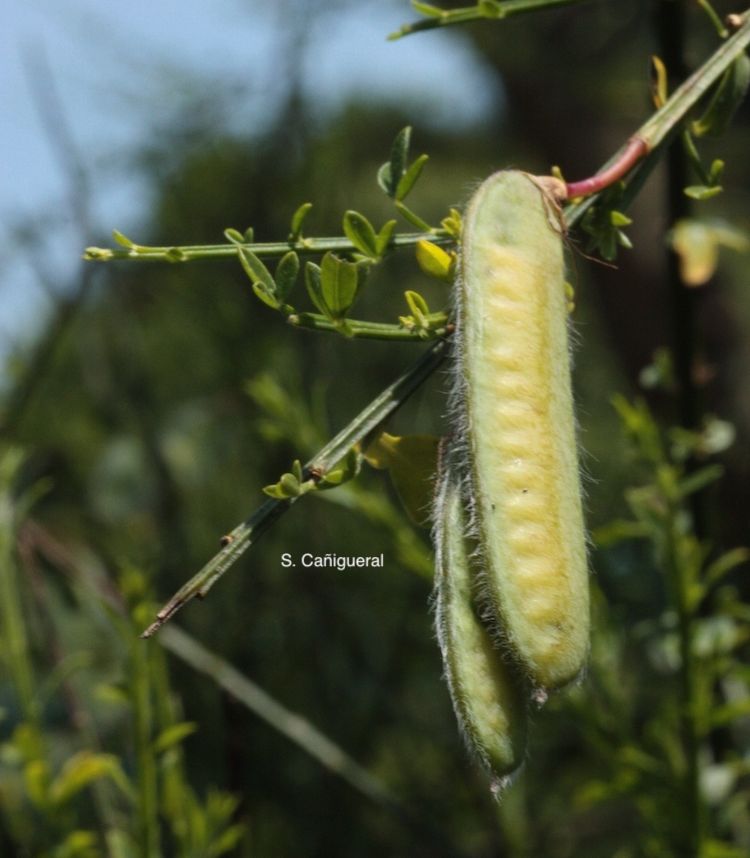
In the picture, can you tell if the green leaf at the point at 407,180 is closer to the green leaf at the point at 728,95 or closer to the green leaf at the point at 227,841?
the green leaf at the point at 728,95

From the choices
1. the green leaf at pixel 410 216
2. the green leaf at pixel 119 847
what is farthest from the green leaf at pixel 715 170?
the green leaf at pixel 119 847

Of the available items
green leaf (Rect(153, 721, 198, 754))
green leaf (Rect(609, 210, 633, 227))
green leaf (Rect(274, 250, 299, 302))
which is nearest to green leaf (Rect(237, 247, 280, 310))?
green leaf (Rect(274, 250, 299, 302))

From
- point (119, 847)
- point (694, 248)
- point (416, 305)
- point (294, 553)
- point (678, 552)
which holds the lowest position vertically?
point (294, 553)

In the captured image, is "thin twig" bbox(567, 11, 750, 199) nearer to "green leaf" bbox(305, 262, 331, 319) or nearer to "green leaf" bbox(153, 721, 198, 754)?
"green leaf" bbox(305, 262, 331, 319)

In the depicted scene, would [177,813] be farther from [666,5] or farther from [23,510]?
[666,5]

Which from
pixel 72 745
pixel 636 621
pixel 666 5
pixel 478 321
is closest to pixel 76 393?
pixel 72 745

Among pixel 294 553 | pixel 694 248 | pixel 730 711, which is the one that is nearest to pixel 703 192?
pixel 694 248

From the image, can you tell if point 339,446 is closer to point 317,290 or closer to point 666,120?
point 317,290
